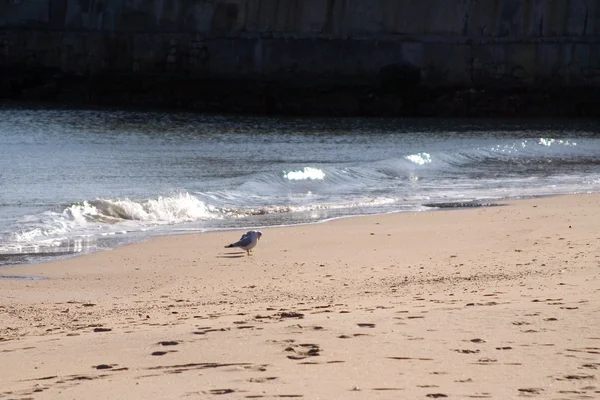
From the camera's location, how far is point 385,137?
28.5m

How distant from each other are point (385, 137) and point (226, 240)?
19.1m

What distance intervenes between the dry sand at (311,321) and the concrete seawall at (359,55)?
1166 inches

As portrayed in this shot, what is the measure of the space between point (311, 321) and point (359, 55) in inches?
1327

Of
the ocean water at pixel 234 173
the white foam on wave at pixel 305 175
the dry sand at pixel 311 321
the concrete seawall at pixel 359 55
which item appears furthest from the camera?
the concrete seawall at pixel 359 55

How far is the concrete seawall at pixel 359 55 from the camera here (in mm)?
38469

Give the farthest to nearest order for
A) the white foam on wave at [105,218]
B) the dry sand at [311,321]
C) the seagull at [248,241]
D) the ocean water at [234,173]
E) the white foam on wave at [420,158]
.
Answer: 1. the white foam on wave at [420,158]
2. the ocean water at [234,173]
3. the white foam on wave at [105,218]
4. the seagull at [248,241]
5. the dry sand at [311,321]

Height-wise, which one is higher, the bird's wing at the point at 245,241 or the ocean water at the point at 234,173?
the bird's wing at the point at 245,241

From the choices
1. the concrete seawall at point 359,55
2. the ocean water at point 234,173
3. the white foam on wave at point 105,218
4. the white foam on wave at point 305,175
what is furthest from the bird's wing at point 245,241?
the concrete seawall at point 359,55

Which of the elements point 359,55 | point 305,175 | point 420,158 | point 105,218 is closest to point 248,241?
point 105,218

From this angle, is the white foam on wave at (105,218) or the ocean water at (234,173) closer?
the white foam on wave at (105,218)

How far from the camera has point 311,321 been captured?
209 inches

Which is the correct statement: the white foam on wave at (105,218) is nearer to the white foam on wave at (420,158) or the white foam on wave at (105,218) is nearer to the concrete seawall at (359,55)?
the white foam on wave at (420,158)

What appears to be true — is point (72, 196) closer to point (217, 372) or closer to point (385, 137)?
point (217, 372)

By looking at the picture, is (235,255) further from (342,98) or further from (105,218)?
(342,98)
